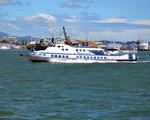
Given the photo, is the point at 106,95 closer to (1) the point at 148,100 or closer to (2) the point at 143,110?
(1) the point at 148,100

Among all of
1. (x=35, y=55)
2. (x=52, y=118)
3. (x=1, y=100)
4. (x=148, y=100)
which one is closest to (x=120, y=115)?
(x=52, y=118)

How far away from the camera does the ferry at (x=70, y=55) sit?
105250 millimetres

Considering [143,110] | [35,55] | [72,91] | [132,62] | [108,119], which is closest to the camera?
[108,119]

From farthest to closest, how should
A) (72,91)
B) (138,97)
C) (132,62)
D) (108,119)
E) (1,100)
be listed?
1. (132,62)
2. (72,91)
3. (138,97)
4. (1,100)
5. (108,119)

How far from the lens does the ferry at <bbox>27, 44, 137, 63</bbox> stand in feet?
345

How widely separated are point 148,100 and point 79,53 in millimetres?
70911

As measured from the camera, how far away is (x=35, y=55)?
348 ft

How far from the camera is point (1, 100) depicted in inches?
1416

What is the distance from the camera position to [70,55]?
4193 inches

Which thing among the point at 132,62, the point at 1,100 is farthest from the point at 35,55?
the point at 1,100

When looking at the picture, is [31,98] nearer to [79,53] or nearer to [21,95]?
[21,95]

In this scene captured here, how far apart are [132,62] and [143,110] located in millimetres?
82513

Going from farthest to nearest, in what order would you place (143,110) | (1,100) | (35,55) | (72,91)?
(35,55) < (72,91) < (1,100) < (143,110)

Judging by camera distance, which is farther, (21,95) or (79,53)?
(79,53)
